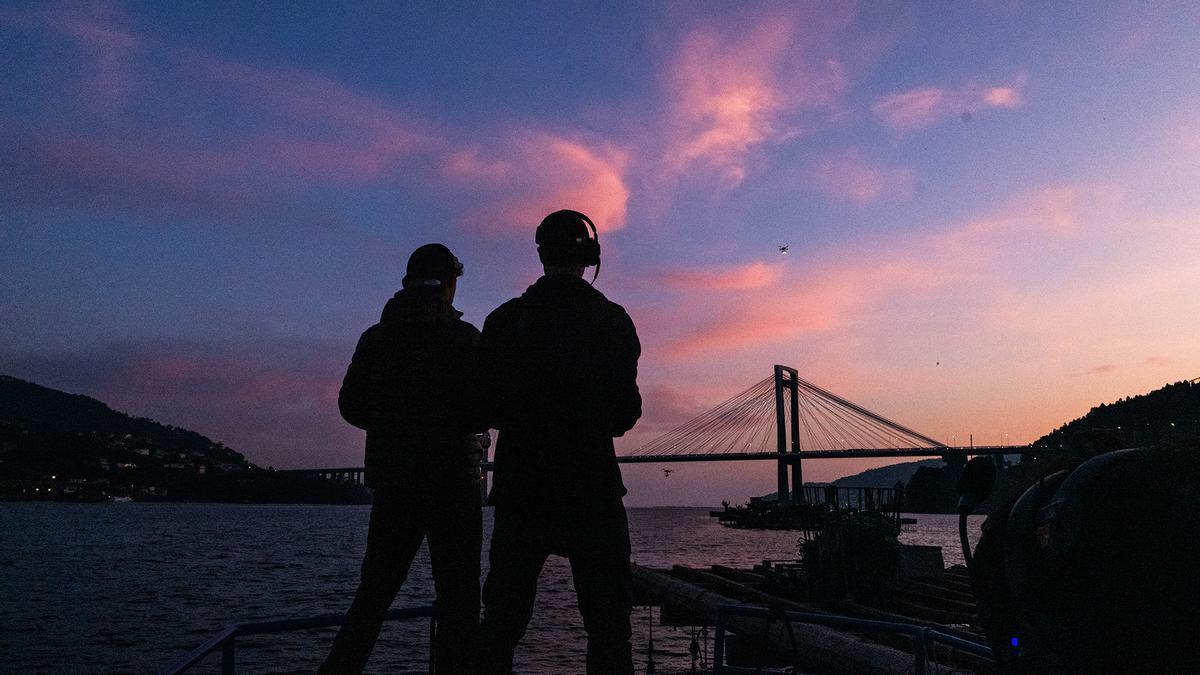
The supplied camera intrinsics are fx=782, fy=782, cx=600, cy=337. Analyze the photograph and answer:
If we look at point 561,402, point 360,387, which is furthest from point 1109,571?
point 360,387

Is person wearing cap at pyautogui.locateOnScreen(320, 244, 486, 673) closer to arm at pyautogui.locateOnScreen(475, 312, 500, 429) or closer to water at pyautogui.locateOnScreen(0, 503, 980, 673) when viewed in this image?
arm at pyautogui.locateOnScreen(475, 312, 500, 429)

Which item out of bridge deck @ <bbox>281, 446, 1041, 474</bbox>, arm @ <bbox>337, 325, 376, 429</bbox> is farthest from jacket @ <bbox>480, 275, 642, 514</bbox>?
bridge deck @ <bbox>281, 446, 1041, 474</bbox>

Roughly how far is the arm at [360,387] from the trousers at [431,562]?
0.42 metres

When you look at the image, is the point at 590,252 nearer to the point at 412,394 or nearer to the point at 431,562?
the point at 412,394

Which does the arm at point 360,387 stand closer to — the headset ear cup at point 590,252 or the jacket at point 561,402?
the jacket at point 561,402

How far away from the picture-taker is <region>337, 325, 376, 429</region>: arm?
3.99 m

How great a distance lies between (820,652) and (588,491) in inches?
349

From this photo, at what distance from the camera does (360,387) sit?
399 centimetres

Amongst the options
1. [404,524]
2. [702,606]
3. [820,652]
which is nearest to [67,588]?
[702,606]

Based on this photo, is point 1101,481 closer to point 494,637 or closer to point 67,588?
point 494,637

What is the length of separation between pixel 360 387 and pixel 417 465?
0.53m

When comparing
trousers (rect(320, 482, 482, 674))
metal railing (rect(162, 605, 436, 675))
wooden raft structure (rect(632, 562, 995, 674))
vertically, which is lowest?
wooden raft structure (rect(632, 562, 995, 674))

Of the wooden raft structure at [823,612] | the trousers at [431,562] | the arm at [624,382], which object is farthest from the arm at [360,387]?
the wooden raft structure at [823,612]

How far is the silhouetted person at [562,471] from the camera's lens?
298 centimetres
